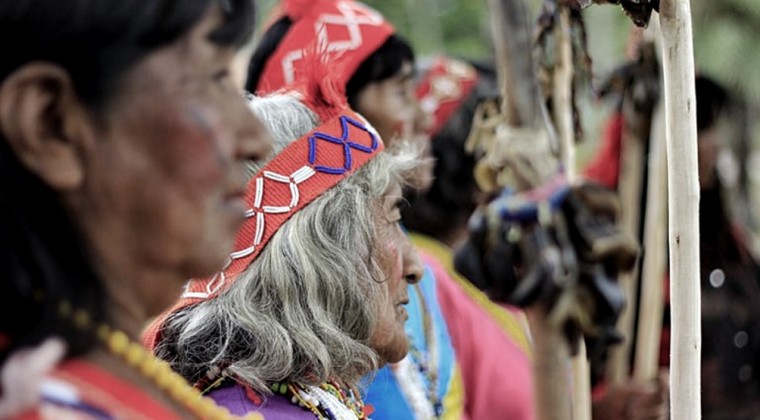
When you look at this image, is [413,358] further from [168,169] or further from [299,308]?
[168,169]

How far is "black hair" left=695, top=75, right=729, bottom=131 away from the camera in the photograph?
14.3ft

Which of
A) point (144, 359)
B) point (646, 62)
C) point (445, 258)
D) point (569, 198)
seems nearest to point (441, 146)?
point (445, 258)

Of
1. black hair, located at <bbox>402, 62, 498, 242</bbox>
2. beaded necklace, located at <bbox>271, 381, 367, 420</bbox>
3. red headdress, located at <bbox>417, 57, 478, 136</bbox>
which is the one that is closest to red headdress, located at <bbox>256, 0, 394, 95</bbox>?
black hair, located at <bbox>402, 62, 498, 242</bbox>

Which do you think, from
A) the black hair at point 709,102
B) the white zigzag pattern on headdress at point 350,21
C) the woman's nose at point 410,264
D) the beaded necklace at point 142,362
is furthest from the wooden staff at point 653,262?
the beaded necklace at point 142,362

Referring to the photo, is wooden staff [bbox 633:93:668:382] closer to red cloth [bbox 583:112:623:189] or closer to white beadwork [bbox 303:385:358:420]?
red cloth [bbox 583:112:623:189]

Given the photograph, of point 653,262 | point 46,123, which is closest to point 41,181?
point 46,123

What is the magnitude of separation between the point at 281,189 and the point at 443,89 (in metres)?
2.84

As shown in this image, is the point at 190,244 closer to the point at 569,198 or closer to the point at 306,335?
the point at 306,335

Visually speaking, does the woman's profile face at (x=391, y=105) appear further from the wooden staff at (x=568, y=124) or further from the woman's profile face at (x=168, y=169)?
the woman's profile face at (x=168, y=169)

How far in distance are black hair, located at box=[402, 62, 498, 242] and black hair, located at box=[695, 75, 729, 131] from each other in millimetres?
776

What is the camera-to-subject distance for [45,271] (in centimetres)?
89

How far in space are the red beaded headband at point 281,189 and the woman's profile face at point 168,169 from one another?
0.81m

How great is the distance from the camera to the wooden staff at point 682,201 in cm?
162

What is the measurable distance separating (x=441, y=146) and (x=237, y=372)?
9.37ft
